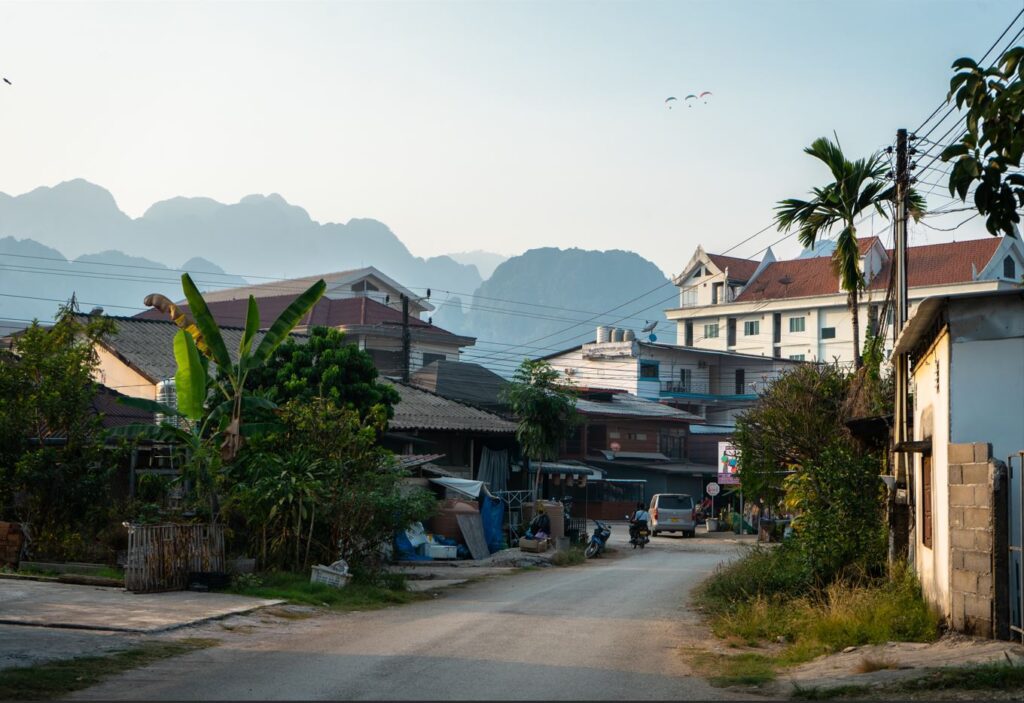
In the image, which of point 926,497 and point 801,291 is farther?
point 801,291

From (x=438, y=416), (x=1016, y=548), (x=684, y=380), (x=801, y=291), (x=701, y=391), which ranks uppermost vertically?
(x=801, y=291)

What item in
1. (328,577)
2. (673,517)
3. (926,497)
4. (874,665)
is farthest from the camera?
(673,517)

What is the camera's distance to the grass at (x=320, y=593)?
19.1m

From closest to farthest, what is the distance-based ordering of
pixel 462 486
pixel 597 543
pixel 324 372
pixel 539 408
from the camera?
pixel 324 372
pixel 462 486
pixel 597 543
pixel 539 408

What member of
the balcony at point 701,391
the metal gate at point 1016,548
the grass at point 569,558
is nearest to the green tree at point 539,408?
the grass at point 569,558

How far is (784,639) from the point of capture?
50.6 ft

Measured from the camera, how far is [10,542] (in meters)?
20.8

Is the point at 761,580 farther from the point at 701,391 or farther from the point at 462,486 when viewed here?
the point at 701,391

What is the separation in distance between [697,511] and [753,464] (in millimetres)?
33696

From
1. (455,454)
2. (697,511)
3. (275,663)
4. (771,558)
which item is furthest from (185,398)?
(697,511)

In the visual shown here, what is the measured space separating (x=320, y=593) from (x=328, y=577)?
882 millimetres

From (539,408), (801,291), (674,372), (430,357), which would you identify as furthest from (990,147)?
(801,291)

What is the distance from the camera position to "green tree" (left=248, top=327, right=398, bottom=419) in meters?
30.8

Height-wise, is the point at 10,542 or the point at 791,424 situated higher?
the point at 791,424
